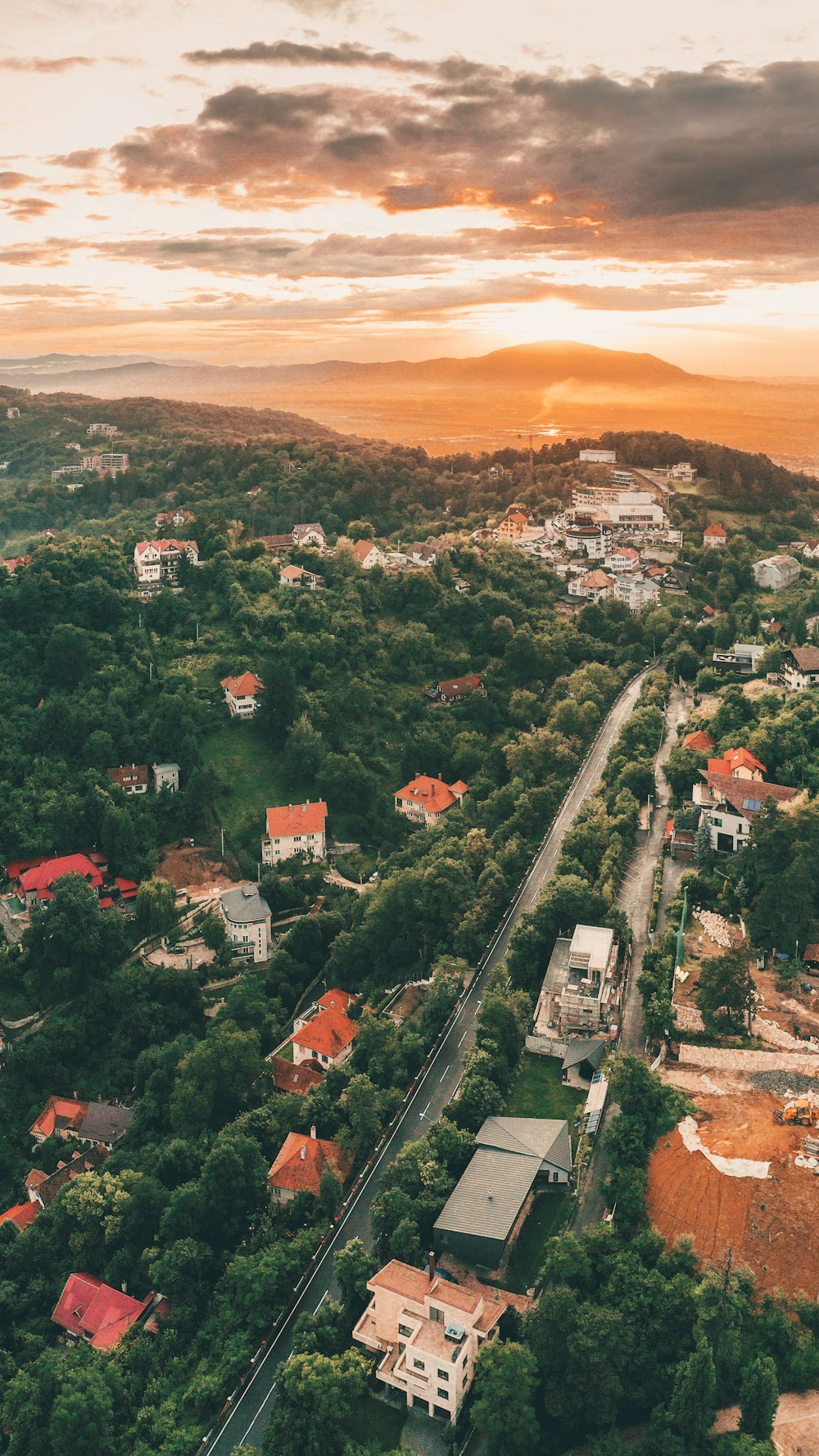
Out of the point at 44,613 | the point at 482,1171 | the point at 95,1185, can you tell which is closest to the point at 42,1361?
the point at 95,1185

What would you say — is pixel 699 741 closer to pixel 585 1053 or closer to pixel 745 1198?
pixel 585 1053

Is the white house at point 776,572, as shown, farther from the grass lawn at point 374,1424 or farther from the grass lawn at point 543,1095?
the grass lawn at point 374,1424

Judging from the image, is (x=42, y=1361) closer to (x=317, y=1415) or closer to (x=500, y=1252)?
(x=317, y=1415)

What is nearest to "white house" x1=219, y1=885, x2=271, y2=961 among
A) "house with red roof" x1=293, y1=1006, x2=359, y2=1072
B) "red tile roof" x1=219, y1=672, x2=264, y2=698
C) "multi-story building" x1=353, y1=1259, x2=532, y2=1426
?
"house with red roof" x1=293, y1=1006, x2=359, y2=1072

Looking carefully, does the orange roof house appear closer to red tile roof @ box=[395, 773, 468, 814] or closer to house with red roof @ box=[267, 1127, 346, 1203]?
red tile roof @ box=[395, 773, 468, 814]

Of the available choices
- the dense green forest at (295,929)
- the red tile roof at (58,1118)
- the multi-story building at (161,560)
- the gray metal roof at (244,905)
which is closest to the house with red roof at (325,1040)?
the dense green forest at (295,929)

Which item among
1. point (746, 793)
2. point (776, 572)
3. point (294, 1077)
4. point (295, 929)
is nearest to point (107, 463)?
point (776, 572)
